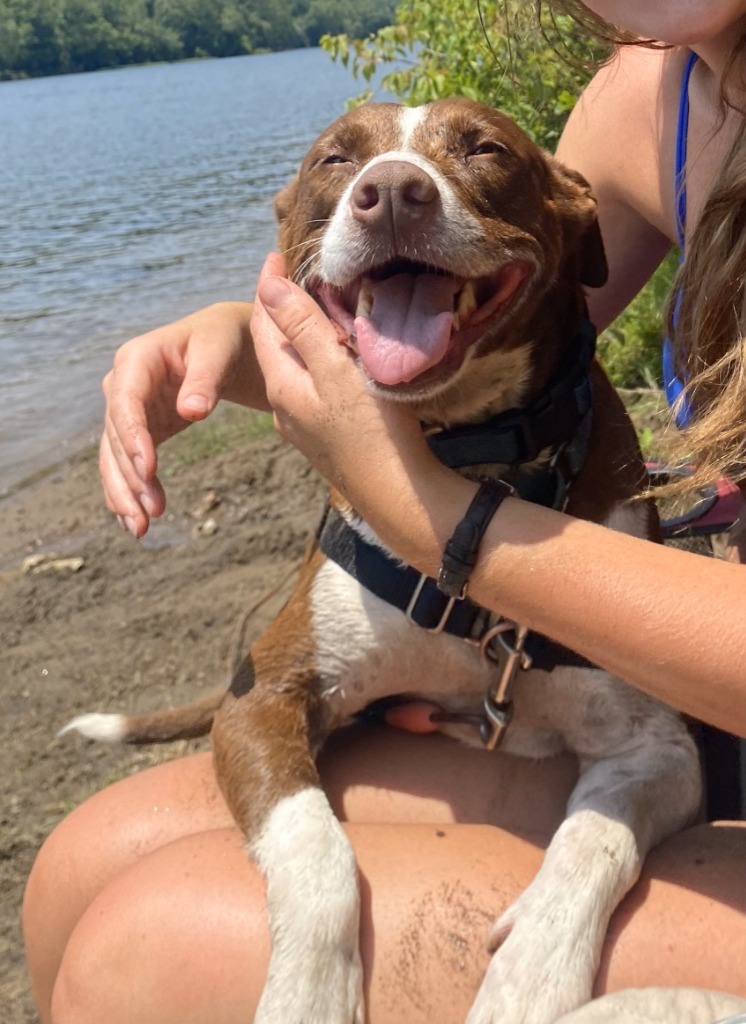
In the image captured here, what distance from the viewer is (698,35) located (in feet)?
6.92

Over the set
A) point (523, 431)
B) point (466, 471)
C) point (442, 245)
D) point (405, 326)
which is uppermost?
point (442, 245)

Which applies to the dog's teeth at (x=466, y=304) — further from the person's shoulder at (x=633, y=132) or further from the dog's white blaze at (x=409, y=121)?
the person's shoulder at (x=633, y=132)

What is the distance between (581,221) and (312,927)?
1697 mm

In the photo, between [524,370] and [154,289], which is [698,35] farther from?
[154,289]

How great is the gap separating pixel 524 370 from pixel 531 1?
1178 mm

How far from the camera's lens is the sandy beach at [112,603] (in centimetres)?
372

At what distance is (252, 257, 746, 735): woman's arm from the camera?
1.86 metres

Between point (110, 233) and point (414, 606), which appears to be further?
point (110, 233)

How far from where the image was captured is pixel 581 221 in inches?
104

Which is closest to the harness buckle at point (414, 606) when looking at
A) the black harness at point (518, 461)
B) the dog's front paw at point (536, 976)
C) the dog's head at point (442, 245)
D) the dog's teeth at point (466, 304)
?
the black harness at point (518, 461)

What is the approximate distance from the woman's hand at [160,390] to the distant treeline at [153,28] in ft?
218

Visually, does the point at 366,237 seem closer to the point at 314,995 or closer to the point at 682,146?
the point at 682,146

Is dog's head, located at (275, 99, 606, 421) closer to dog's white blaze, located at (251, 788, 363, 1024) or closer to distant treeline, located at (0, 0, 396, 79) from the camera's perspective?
dog's white blaze, located at (251, 788, 363, 1024)

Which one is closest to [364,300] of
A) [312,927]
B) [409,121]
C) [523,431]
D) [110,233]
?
[523,431]
